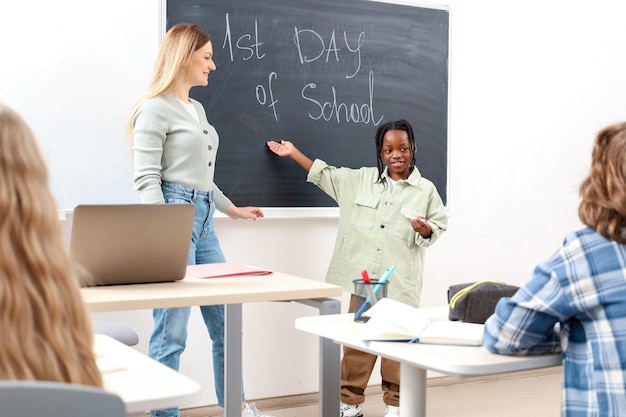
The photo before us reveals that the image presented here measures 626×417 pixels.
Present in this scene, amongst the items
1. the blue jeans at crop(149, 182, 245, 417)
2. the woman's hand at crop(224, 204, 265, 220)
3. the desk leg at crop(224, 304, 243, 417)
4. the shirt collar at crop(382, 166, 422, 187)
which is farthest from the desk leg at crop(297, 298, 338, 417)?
the shirt collar at crop(382, 166, 422, 187)

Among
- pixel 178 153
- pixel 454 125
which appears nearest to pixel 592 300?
pixel 178 153

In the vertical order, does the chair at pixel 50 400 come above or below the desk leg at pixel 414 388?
above

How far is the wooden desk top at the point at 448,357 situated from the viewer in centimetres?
163

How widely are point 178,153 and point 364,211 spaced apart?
1049 millimetres

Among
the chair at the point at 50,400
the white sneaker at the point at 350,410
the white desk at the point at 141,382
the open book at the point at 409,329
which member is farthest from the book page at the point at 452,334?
the white sneaker at the point at 350,410

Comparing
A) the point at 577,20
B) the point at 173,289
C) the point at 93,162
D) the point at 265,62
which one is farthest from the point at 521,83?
the point at 173,289

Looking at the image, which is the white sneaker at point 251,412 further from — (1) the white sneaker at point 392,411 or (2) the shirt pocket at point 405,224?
(2) the shirt pocket at point 405,224

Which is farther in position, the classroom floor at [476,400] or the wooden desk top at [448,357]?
the classroom floor at [476,400]

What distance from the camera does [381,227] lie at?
150 inches

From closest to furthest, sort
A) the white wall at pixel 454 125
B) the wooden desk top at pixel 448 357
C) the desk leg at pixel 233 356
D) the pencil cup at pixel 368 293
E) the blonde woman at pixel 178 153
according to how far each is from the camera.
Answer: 1. the wooden desk top at pixel 448 357
2. the pencil cup at pixel 368 293
3. the desk leg at pixel 233 356
4. the blonde woman at pixel 178 153
5. the white wall at pixel 454 125

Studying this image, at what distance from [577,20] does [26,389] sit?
4.58m

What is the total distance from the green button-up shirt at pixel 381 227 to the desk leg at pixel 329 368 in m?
1.40

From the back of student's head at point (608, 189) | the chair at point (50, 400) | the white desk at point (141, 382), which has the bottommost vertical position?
the white desk at point (141, 382)

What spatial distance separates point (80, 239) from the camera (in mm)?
2180
